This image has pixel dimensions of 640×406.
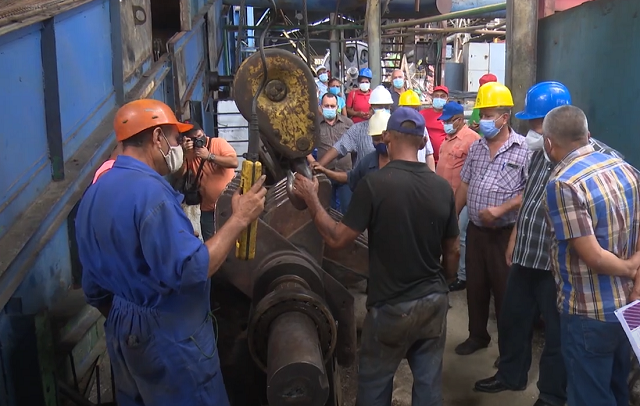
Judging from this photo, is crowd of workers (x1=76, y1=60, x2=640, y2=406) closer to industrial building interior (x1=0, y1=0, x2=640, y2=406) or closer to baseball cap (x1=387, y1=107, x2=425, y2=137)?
baseball cap (x1=387, y1=107, x2=425, y2=137)

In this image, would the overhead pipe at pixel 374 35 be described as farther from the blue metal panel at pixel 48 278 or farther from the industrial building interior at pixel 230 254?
the blue metal panel at pixel 48 278

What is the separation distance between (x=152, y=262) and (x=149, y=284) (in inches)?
5.3

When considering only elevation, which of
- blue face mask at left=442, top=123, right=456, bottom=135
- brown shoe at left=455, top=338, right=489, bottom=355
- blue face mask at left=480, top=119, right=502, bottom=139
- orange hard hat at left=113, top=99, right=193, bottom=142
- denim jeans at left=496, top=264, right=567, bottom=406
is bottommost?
brown shoe at left=455, top=338, right=489, bottom=355

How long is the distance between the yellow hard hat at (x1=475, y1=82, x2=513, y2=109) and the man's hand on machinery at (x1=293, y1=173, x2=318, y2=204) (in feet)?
5.62

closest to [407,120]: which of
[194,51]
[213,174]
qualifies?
[213,174]

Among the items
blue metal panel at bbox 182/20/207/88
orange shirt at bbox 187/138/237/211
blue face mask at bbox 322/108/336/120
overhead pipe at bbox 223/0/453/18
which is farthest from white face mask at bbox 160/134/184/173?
overhead pipe at bbox 223/0/453/18

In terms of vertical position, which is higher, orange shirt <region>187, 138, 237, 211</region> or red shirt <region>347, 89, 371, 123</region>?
red shirt <region>347, 89, 371, 123</region>

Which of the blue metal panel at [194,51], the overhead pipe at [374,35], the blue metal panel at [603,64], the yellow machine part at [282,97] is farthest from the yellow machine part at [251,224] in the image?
the overhead pipe at [374,35]

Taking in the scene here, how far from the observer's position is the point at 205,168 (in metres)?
4.63

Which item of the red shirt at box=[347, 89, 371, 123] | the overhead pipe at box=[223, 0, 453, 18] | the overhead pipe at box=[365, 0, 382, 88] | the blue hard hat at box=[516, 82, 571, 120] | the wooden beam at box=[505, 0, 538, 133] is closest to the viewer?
the blue hard hat at box=[516, 82, 571, 120]

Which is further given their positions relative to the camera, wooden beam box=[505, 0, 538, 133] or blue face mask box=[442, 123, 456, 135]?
wooden beam box=[505, 0, 538, 133]

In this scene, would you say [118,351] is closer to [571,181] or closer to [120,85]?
[571,181]

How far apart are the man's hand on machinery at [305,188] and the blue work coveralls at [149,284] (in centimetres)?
61

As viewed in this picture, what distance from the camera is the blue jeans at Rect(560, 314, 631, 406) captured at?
2383 millimetres
